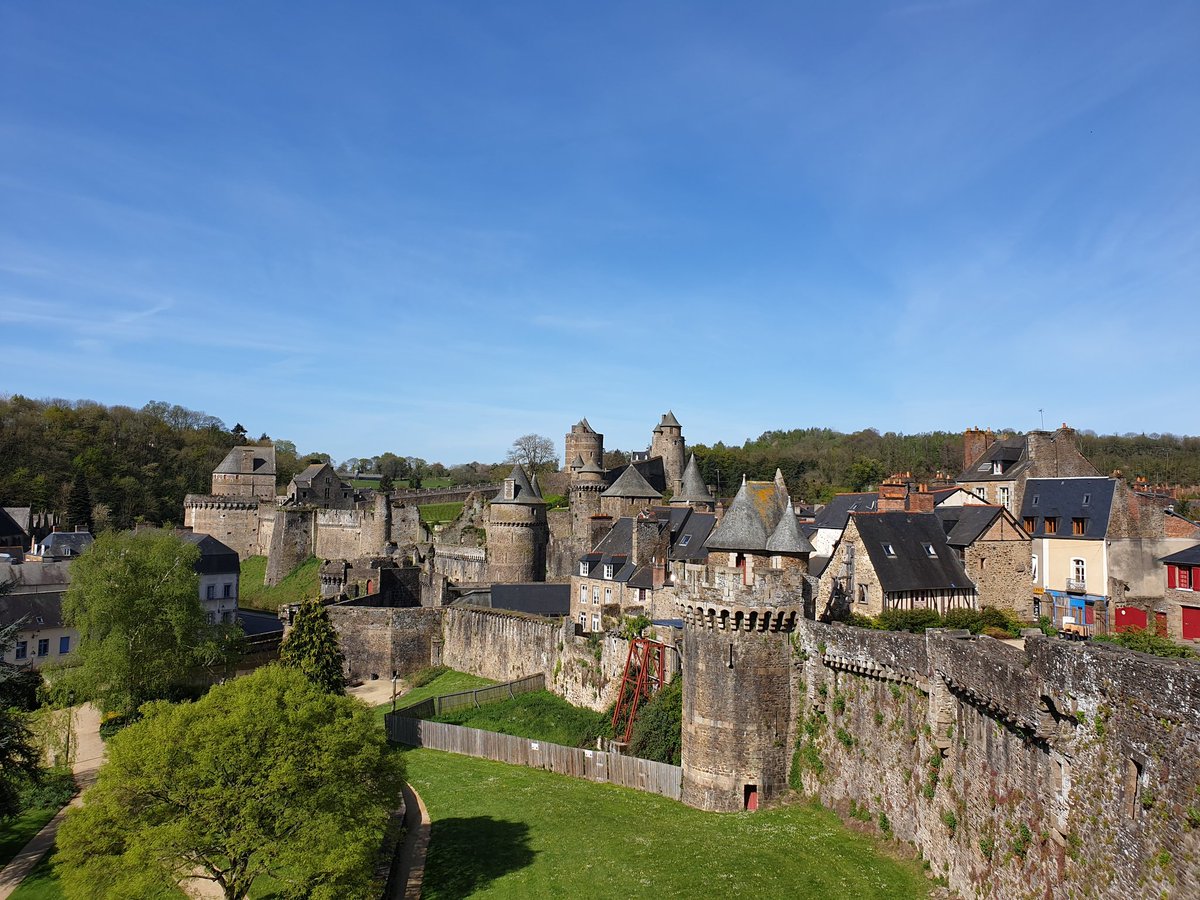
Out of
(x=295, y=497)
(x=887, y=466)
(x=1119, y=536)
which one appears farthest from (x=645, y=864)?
(x=887, y=466)

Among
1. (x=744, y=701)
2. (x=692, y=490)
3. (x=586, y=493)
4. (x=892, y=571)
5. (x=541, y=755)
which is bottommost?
(x=541, y=755)

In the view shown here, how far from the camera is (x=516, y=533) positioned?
4575cm

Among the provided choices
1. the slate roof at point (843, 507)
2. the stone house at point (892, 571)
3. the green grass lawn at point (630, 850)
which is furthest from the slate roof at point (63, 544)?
the stone house at point (892, 571)

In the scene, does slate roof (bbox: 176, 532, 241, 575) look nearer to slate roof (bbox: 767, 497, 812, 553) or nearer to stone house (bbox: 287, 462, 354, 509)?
stone house (bbox: 287, 462, 354, 509)

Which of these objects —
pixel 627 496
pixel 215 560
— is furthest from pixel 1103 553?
pixel 215 560

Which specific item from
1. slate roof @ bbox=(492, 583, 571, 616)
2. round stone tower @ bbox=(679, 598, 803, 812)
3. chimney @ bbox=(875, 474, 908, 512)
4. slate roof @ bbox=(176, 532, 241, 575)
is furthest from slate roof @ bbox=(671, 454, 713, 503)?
round stone tower @ bbox=(679, 598, 803, 812)

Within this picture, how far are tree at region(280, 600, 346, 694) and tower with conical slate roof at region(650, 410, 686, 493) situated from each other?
49.7m

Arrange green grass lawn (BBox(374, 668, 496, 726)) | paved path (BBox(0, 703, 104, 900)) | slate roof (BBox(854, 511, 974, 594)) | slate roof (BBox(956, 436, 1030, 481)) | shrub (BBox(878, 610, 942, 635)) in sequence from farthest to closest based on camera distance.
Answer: slate roof (BBox(956, 436, 1030, 481)), green grass lawn (BBox(374, 668, 496, 726)), slate roof (BBox(854, 511, 974, 594)), shrub (BBox(878, 610, 942, 635)), paved path (BBox(0, 703, 104, 900))

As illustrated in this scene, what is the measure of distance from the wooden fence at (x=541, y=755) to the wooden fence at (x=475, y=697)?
2.41 feet

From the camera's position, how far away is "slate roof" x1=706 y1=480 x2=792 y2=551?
21.5 metres

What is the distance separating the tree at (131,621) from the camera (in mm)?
32188

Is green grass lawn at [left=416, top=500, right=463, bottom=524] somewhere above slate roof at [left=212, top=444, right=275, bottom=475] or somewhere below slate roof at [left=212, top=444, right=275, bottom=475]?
below

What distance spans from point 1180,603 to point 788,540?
16.7 m

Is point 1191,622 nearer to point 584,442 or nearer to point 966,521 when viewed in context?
point 966,521
